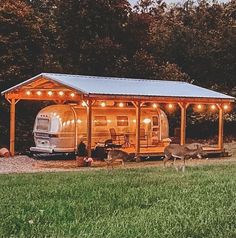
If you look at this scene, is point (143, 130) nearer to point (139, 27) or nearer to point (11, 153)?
point (11, 153)

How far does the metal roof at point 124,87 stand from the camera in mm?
23281

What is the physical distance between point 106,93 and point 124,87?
9.54 ft

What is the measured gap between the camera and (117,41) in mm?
38375

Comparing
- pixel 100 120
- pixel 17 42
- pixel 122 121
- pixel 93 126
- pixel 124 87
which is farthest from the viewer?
pixel 17 42

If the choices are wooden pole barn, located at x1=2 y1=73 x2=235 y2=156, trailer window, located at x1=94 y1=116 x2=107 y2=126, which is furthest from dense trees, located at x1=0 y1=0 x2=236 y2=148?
trailer window, located at x1=94 y1=116 x2=107 y2=126

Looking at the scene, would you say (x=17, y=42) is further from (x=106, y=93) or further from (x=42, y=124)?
(x=106, y=93)

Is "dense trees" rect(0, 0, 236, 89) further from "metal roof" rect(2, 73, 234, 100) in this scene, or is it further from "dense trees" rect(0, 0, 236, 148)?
"metal roof" rect(2, 73, 234, 100)

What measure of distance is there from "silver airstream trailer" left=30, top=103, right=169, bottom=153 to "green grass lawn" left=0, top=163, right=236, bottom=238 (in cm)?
1317

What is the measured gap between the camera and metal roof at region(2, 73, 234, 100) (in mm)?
23281

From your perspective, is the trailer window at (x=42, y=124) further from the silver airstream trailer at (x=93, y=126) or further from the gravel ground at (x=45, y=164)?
the gravel ground at (x=45, y=164)

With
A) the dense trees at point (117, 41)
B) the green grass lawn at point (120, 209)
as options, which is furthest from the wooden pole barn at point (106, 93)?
the green grass lawn at point (120, 209)

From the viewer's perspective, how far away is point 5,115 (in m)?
31.0

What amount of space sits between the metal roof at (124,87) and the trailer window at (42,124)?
6.39ft

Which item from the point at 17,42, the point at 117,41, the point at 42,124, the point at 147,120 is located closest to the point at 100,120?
the point at 42,124
